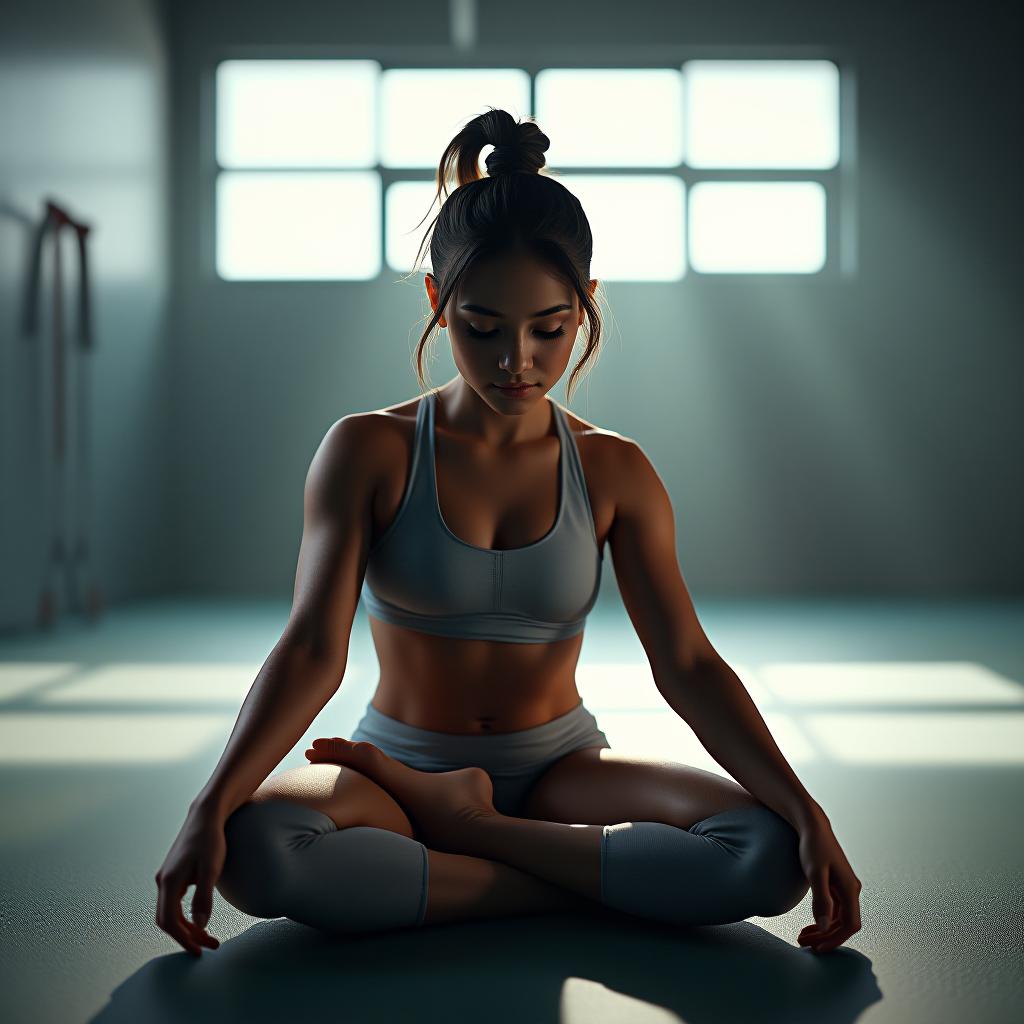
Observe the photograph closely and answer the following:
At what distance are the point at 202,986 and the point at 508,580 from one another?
526mm

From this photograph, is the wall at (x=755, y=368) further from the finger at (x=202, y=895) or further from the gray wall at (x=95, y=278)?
the finger at (x=202, y=895)

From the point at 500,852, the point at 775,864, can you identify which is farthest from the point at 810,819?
the point at 500,852

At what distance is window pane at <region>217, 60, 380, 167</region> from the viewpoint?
5.20m

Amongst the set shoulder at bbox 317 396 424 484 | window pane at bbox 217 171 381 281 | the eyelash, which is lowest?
shoulder at bbox 317 396 424 484

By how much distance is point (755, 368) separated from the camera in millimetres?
5281

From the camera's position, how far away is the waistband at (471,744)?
1258 millimetres

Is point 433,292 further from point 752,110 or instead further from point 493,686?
point 752,110

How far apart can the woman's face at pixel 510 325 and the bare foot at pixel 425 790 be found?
0.42 metres

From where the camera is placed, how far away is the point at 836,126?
207 inches

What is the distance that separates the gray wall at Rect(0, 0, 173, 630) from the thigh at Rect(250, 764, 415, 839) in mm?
3014

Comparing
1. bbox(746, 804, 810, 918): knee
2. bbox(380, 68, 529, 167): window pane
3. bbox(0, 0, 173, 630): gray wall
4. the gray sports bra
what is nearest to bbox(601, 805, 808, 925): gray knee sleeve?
bbox(746, 804, 810, 918): knee

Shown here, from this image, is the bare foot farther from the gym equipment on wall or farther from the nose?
the gym equipment on wall

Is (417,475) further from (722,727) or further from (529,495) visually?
(722,727)

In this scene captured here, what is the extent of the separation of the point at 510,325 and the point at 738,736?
519mm
